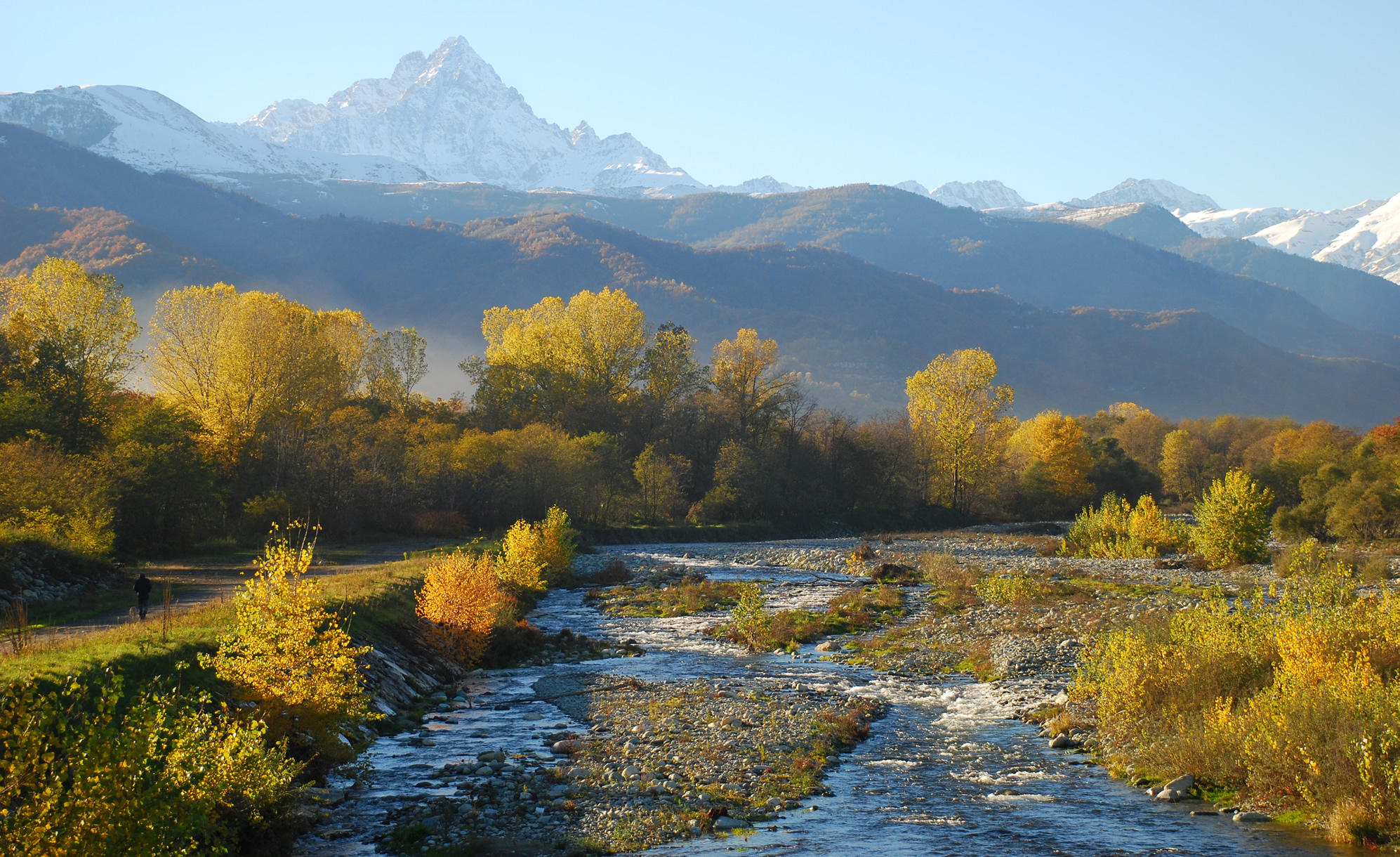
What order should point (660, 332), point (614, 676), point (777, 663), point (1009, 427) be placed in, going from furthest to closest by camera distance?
point (660, 332), point (1009, 427), point (777, 663), point (614, 676)

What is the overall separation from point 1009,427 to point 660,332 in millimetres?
34682

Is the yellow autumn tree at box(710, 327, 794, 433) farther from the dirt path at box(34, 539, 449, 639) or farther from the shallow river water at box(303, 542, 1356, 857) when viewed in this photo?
the shallow river water at box(303, 542, 1356, 857)

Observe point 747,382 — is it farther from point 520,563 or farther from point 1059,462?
point 520,563

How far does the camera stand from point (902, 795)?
14.4 m

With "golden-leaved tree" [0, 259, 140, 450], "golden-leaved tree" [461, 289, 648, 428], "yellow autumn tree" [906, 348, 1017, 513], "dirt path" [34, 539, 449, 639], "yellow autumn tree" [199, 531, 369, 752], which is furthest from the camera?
"golden-leaved tree" [461, 289, 648, 428]

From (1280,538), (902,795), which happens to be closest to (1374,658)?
(902,795)

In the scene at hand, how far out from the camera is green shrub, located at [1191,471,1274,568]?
128 feet

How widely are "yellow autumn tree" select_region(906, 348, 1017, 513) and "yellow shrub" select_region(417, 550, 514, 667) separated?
6026cm

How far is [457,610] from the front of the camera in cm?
2625

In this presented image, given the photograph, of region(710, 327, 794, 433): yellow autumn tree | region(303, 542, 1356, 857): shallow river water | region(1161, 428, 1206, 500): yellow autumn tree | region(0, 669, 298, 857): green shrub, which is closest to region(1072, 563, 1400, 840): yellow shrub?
region(303, 542, 1356, 857): shallow river water

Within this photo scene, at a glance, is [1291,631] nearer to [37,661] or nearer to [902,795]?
[902,795]

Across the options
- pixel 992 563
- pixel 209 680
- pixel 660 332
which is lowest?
pixel 992 563

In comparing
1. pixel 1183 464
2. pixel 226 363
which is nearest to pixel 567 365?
pixel 226 363

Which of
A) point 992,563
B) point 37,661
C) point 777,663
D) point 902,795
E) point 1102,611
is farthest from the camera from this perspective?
point 992,563
